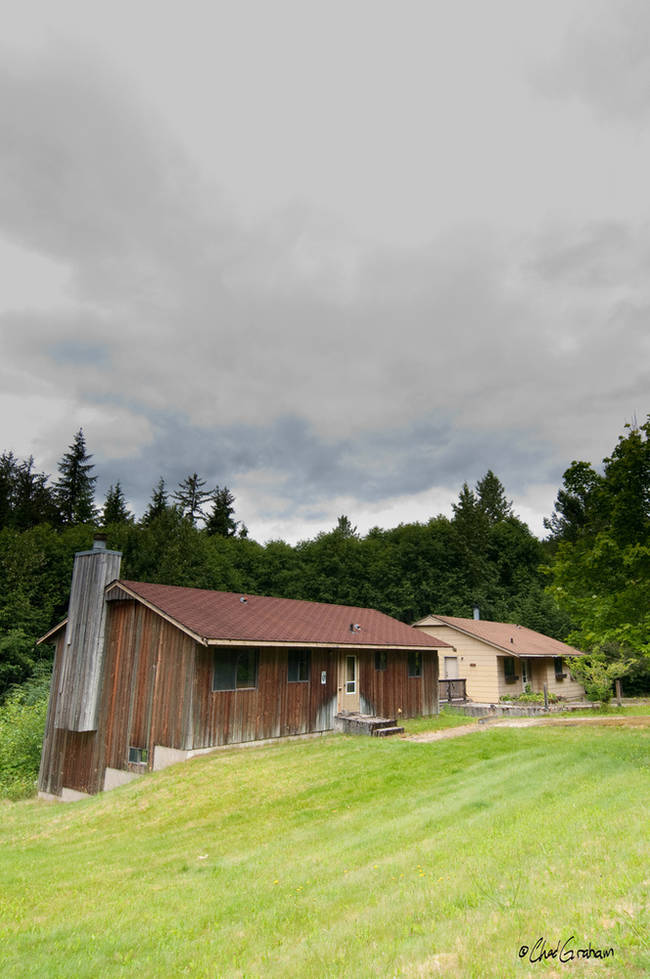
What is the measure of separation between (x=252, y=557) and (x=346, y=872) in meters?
49.4

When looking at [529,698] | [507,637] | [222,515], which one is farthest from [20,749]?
[222,515]

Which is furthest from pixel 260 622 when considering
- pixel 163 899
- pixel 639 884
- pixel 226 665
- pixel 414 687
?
pixel 639 884

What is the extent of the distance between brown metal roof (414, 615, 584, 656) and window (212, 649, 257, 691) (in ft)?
60.0

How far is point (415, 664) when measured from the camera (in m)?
25.4

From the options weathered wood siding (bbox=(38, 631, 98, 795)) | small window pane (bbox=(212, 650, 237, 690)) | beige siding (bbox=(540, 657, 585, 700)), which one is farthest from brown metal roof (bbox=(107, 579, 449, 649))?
beige siding (bbox=(540, 657, 585, 700))

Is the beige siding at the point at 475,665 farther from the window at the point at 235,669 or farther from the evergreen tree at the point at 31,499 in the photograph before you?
the evergreen tree at the point at 31,499

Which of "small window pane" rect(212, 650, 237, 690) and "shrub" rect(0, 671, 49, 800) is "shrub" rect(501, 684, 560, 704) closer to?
"small window pane" rect(212, 650, 237, 690)

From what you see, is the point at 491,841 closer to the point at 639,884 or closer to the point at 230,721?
the point at 639,884

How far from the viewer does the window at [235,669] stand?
56.6ft

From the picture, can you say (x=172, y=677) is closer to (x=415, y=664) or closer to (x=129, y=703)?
(x=129, y=703)

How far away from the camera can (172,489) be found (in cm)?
6688

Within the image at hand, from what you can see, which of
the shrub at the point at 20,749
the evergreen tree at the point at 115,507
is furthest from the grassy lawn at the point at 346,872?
the evergreen tree at the point at 115,507

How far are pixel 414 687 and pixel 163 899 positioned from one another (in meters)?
19.2

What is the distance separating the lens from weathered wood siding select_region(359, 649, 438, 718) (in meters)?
22.6
